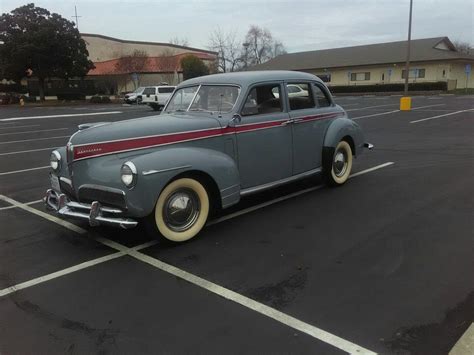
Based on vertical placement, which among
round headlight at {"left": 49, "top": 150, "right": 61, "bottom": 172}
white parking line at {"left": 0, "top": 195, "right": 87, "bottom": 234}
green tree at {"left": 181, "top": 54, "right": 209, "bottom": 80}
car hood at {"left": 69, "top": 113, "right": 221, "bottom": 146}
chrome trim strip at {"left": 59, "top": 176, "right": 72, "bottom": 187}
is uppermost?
green tree at {"left": 181, "top": 54, "right": 209, "bottom": 80}

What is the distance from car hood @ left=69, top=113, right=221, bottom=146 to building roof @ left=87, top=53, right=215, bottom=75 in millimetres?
55864

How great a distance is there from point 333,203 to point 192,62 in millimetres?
55532

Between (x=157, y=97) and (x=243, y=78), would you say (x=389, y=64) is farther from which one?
(x=243, y=78)

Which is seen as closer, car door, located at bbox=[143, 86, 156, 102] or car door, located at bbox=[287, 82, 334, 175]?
car door, located at bbox=[287, 82, 334, 175]

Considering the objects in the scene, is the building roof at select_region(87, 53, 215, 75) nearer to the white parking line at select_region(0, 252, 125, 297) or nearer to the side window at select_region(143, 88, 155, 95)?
the side window at select_region(143, 88, 155, 95)

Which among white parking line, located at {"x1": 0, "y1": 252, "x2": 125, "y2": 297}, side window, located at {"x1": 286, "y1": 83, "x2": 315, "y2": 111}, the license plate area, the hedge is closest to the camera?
white parking line, located at {"x1": 0, "y1": 252, "x2": 125, "y2": 297}

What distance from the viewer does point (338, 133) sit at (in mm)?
7012

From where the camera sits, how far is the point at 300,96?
670 cm

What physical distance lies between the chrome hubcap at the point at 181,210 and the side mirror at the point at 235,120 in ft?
3.40

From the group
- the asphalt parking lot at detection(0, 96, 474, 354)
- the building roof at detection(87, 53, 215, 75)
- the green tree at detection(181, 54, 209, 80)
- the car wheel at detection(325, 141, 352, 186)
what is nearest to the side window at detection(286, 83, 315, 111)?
the car wheel at detection(325, 141, 352, 186)

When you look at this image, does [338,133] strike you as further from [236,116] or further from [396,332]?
[396,332]

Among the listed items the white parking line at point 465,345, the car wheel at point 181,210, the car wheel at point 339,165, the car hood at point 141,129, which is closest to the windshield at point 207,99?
the car hood at point 141,129

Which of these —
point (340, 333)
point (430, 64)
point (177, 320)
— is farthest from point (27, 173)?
point (430, 64)

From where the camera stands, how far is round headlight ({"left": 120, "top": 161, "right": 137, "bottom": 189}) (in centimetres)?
440
